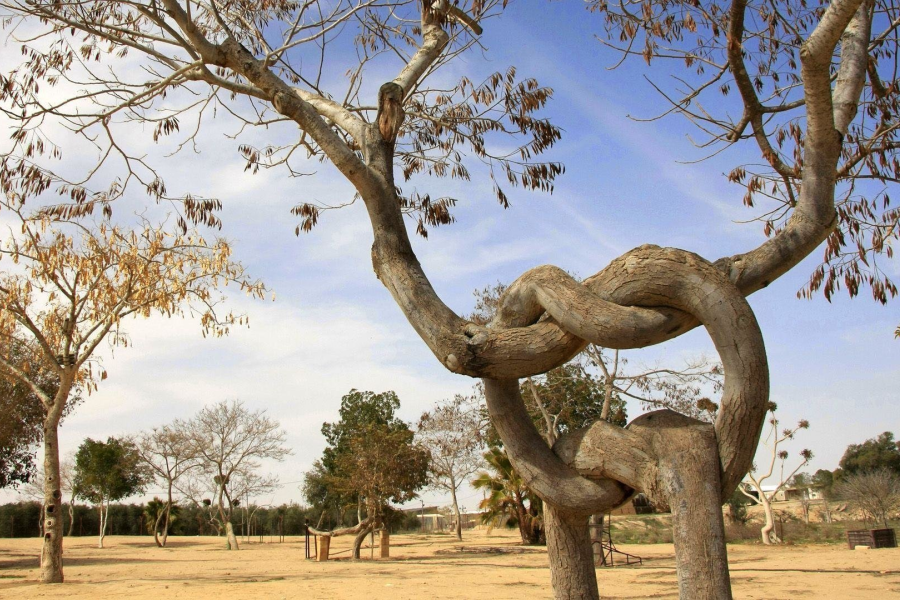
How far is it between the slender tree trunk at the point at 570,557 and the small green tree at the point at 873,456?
45603mm

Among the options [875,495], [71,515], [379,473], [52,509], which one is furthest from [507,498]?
[71,515]

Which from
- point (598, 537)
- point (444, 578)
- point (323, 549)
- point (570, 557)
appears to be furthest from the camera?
point (323, 549)

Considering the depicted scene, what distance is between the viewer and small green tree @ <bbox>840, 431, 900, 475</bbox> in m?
43.6

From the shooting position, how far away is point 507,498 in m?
28.6

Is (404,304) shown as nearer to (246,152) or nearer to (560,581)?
(560,581)

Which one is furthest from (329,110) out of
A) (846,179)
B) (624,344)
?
(846,179)

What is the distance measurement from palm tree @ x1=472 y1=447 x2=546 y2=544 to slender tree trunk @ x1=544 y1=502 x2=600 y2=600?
80.9 ft

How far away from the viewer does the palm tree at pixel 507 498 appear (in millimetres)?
28266

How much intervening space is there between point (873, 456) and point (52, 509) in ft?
147

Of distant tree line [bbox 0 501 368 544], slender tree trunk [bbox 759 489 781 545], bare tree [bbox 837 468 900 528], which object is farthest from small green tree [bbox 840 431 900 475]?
distant tree line [bbox 0 501 368 544]

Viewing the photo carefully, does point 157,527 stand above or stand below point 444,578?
below

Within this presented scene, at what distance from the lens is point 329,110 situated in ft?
17.8

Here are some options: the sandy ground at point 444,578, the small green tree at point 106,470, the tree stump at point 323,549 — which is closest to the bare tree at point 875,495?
the sandy ground at point 444,578

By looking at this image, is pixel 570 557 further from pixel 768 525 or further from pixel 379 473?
pixel 768 525
